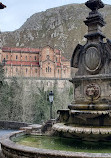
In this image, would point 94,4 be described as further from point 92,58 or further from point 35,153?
point 35,153

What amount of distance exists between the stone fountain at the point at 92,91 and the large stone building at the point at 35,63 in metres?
73.1

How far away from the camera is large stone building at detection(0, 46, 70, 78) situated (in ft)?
275

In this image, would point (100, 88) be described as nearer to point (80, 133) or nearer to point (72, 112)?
point (72, 112)

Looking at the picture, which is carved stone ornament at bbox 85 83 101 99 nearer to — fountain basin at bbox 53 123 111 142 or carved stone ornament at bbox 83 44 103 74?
carved stone ornament at bbox 83 44 103 74

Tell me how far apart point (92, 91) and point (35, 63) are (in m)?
77.4

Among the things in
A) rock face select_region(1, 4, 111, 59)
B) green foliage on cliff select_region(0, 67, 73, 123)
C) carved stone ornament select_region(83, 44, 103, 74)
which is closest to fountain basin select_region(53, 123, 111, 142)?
carved stone ornament select_region(83, 44, 103, 74)

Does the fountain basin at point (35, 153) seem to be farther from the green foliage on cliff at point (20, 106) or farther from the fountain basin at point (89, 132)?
the green foliage on cliff at point (20, 106)

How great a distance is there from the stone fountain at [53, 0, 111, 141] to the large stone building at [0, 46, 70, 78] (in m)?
73.1

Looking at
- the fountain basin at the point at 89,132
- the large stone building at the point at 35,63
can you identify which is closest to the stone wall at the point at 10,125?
the fountain basin at the point at 89,132

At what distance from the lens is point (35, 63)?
85.9m

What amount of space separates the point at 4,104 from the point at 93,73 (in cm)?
3445

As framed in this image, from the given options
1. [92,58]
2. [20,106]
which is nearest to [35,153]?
[92,58]

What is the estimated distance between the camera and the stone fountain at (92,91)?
8.37 metres

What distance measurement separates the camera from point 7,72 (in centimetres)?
8344
